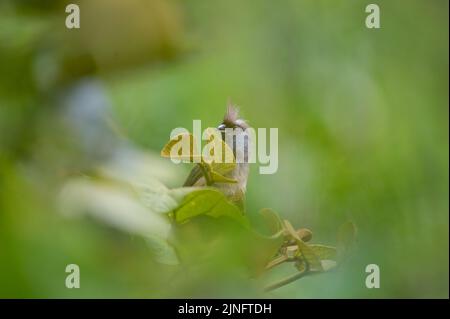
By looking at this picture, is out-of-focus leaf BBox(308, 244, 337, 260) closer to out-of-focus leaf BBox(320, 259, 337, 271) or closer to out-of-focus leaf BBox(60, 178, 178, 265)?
out-of-focus leaf BBox(320, 259, 337, 271)

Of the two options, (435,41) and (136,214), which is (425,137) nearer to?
(435,41)

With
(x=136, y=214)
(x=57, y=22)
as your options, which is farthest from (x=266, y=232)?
(x=57, y=22)

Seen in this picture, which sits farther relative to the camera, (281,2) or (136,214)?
(281,2)

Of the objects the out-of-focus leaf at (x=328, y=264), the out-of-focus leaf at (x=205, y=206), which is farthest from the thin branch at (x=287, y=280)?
the out-of-focus leaf at (x=205, y=206)

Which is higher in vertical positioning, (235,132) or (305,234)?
(235,132)

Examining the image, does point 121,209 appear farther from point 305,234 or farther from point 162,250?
point 305,234

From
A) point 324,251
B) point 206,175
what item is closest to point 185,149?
point 206,175

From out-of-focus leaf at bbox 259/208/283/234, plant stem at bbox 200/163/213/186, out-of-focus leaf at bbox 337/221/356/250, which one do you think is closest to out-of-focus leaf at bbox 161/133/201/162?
plant stem at bbox 200/163/213/186
